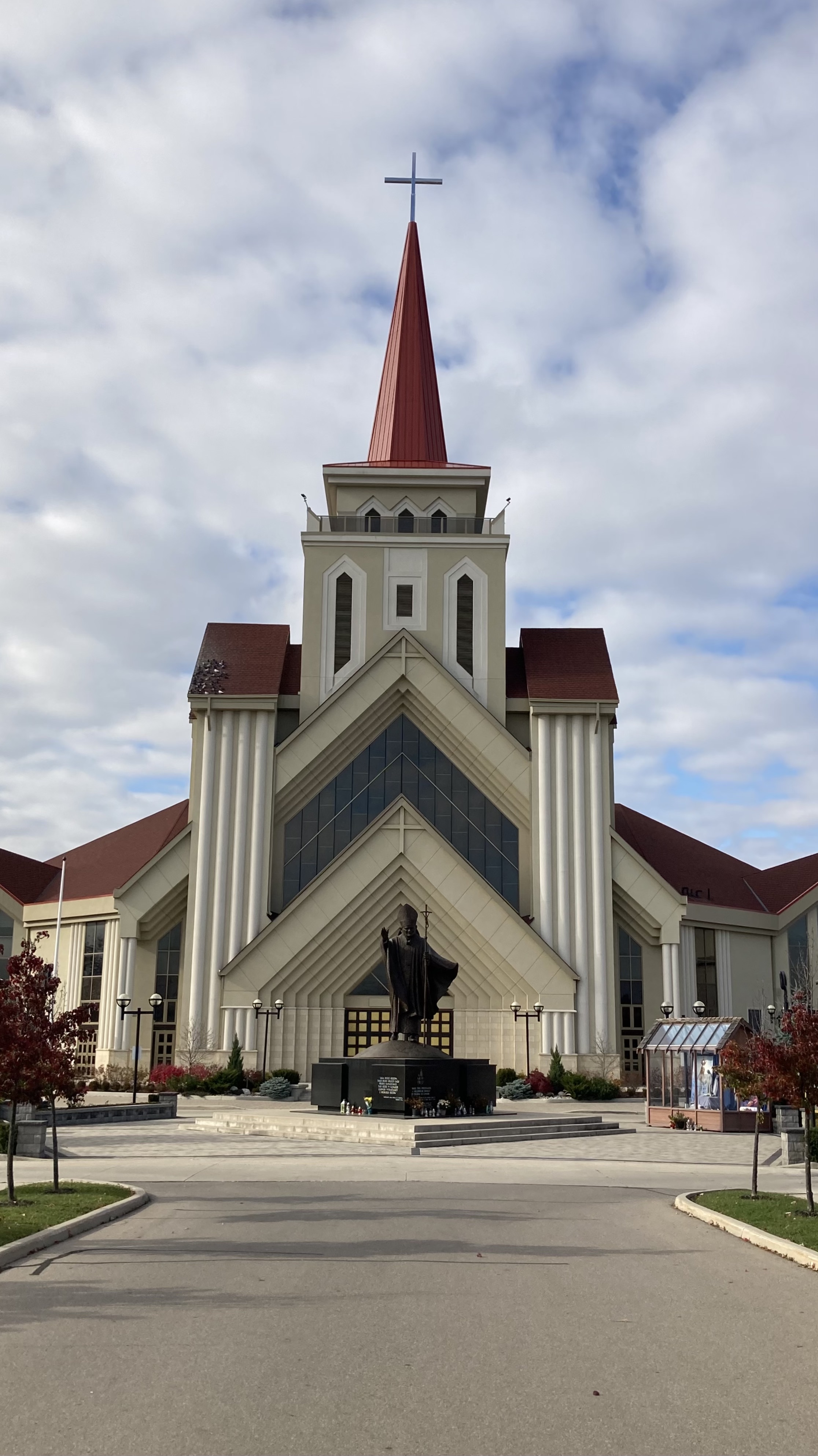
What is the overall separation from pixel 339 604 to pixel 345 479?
6.13m

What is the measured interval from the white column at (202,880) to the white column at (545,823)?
40.0ft

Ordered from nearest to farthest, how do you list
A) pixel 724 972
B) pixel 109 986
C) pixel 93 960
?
pixel 109 986 < pixel 93 960 < pixel 724 972

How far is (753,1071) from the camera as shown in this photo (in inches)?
605

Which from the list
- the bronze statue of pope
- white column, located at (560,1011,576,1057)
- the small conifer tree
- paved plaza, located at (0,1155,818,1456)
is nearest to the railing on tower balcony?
white column, located at (560,1011,576,1057)

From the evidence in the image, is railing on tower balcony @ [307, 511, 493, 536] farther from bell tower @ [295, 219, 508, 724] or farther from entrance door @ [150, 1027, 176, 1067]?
entrance door @ [150, 1027, 176, 1067]

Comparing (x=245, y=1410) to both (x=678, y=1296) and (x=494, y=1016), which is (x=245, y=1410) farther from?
(x=494, y=1016)

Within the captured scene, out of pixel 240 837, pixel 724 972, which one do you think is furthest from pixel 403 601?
pixel 724 972

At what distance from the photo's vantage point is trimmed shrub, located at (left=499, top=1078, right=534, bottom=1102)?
38250 mm

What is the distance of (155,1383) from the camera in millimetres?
6684

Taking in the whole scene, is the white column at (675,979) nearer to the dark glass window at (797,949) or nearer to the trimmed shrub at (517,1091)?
the trimmed shrub at (517,1091)

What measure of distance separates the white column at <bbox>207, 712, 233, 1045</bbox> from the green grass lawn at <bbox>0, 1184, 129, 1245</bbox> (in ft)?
89.3

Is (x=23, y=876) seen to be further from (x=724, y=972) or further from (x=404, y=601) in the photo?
(x=724, y=972)

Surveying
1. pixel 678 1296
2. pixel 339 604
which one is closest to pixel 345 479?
pixel 339 604

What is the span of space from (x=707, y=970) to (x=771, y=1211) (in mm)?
35892
